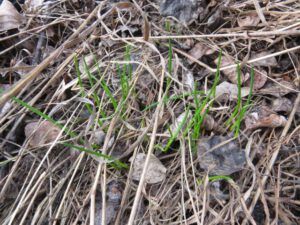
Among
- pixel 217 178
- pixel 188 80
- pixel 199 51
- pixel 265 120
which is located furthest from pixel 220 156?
pixel 199 51

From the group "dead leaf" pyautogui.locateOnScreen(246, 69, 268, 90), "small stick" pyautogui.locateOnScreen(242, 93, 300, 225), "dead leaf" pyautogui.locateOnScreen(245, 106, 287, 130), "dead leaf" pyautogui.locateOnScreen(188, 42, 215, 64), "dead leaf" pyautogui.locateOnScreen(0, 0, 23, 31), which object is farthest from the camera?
"dead leaf" pyautogui.locateOnScreen(0, 0, 23, 31)

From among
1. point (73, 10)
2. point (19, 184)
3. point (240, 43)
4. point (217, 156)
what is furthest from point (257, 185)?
point (73, 10)

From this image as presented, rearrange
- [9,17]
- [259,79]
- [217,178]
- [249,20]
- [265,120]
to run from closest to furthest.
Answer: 1. [217,178]
2. [265,120]
3. [259,79]
4. [249,20]
5. [9,17]

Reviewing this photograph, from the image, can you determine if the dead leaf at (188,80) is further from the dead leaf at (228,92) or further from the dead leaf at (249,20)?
the dead leaf at (249,20)

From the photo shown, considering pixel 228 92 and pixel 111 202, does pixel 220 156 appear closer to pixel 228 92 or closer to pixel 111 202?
pixel 228 92

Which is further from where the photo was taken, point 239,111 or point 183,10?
point 183,10

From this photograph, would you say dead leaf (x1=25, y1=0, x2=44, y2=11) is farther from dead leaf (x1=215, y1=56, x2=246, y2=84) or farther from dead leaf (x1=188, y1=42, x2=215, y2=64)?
dead leaf (x1=215, y1=56, x2=246, y2=84)

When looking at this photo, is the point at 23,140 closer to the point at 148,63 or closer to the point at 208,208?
the point at 148,63

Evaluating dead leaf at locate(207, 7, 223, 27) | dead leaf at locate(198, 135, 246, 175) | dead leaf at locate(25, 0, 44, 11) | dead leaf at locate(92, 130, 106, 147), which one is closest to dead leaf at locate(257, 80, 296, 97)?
dead leaf at locate(198, 135, 246, 175)
